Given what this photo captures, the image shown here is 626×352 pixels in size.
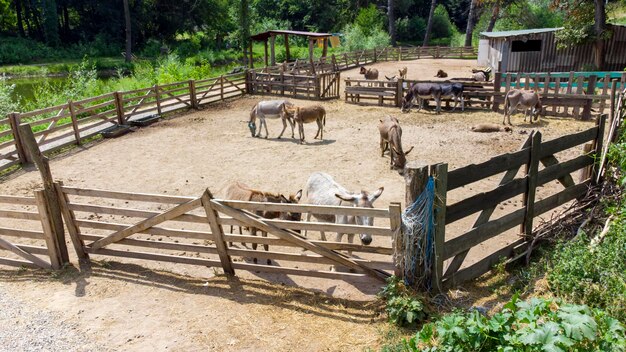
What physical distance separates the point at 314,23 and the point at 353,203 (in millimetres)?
49052

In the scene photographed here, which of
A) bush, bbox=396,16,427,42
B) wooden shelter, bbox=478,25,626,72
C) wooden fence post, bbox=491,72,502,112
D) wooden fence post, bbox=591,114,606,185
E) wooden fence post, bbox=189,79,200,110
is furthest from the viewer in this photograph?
bush, bbox=396,16,427,42

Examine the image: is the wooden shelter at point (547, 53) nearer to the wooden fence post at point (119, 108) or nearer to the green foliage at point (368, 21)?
the green foliage at point (368, 21)

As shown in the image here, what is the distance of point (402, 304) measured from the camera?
4871mm

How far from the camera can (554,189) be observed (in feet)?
29.8

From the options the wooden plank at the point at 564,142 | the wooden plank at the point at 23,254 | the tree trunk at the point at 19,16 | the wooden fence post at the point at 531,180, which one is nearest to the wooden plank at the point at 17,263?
the wooden plank at the point at 23,254

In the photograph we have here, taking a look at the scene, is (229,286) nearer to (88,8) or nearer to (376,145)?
(376,145)

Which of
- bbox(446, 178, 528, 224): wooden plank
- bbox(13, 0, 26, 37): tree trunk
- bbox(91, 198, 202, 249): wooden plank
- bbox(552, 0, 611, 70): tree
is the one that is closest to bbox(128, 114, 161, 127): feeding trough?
bbox(91, 198, 202, 249): wooden plank

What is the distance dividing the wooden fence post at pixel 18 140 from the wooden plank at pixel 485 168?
1194 cm

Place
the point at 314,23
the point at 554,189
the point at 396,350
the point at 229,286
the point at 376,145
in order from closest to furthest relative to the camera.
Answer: the point at 396,350 → the point at 229,286 → the point at 554,189 → the point at 376,145 → the point at 314,23

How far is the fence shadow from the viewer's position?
17.6 ft

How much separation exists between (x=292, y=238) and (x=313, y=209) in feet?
1.53

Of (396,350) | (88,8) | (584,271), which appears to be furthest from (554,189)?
(88,8)

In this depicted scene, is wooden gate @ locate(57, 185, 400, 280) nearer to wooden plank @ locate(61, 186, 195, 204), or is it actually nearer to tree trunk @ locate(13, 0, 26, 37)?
wooden plank @ locate(61, 186, 195, 204)

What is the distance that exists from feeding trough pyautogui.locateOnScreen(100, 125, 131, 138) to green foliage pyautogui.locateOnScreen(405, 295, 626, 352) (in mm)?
13917
